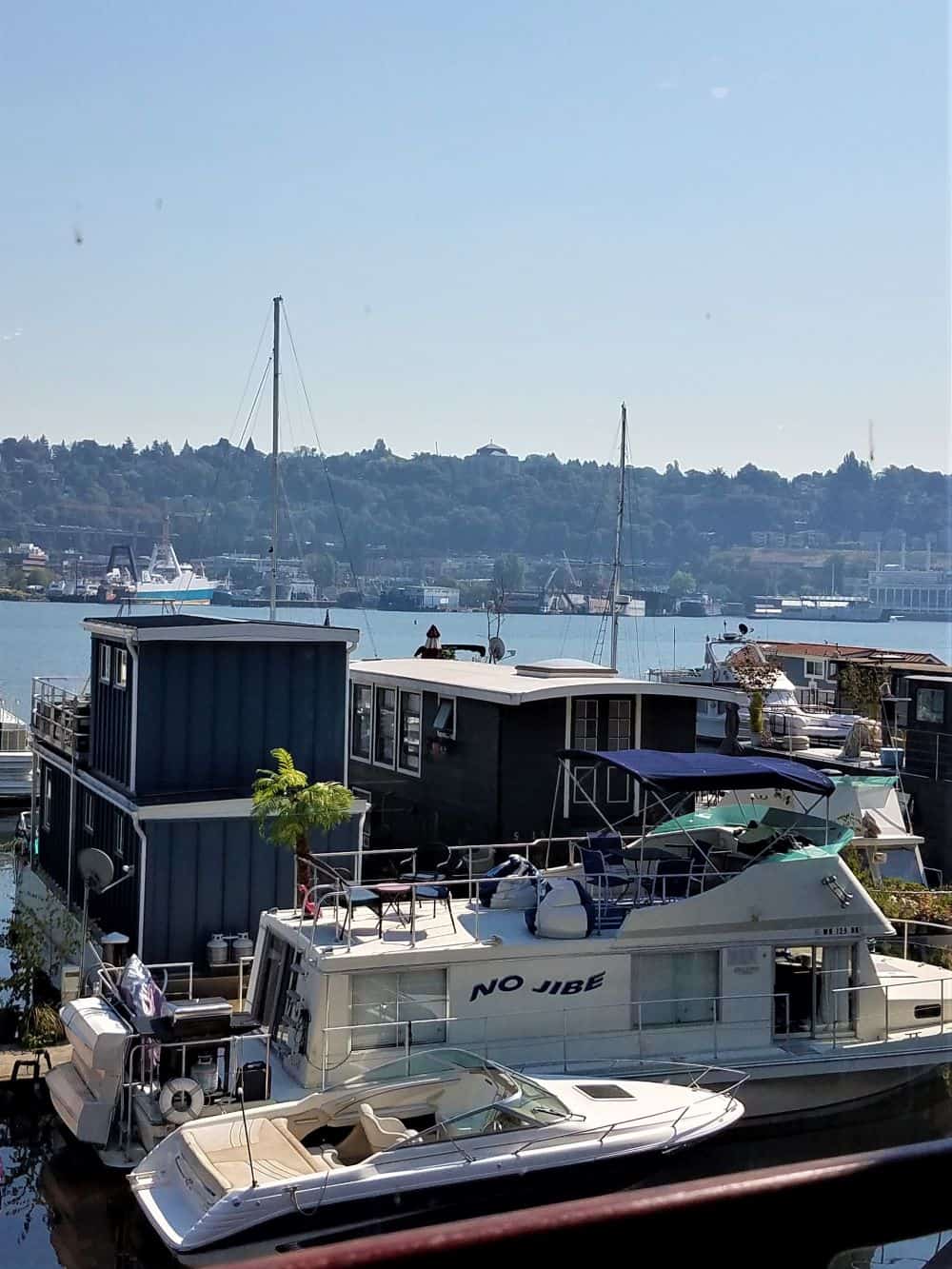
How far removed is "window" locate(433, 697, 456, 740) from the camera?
24.7 meters

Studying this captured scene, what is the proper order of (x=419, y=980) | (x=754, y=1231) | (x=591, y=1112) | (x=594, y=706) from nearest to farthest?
(x=754, y=1231) < (x=591, y=1112) < (x=419, y=980) < (x=594, y=706)

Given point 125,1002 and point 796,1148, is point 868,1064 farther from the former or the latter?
point 125,1002

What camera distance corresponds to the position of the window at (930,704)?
3012 centimetres

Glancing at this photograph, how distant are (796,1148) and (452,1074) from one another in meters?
4.52

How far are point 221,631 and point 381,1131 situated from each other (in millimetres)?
7885

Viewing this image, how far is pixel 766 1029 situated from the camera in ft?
55.2

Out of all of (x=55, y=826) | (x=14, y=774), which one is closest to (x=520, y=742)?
(x=55, y=826)

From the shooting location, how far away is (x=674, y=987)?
1664cm

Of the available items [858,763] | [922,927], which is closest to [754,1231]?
[922,927]

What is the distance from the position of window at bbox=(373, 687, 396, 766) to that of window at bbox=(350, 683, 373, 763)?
0.22 metres

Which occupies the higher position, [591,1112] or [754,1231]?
[754,1231]

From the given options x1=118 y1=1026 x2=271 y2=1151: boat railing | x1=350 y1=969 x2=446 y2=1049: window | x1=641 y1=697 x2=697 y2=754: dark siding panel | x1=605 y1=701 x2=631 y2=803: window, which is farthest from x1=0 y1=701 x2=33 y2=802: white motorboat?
x1=350 y1=969 x2=446 y2=1049: window

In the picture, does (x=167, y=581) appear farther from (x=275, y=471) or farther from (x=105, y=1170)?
(x=105, y=1170)

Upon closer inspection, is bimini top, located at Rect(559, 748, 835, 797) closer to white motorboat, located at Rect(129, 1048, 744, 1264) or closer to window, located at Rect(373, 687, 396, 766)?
white motorboat, located at Rect(129, 1048, 744, 1264)
